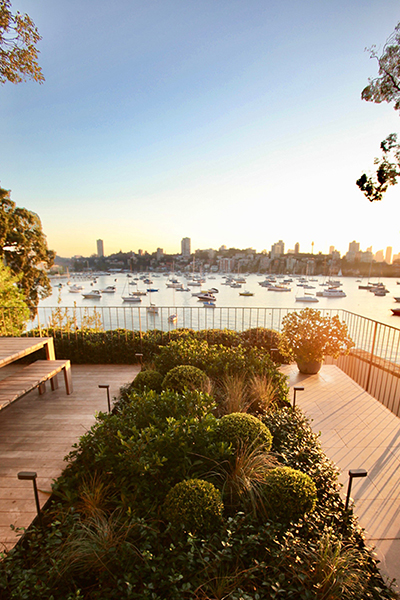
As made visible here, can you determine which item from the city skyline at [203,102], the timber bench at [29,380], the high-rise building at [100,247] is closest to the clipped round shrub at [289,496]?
the timber bench at [29,380]

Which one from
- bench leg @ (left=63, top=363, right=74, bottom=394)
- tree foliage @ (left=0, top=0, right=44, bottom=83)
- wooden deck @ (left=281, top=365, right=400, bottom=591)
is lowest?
wooden deck @ (left=281, top=365, right=400, bottom=591)

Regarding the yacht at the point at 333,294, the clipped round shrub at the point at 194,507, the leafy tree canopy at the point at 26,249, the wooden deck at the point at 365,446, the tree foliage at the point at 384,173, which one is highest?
the tree foliage at the point at 384,173

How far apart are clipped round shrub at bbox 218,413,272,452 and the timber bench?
2190mm

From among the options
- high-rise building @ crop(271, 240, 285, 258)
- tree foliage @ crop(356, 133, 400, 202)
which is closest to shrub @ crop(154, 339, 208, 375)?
tree foliage @ crop(356, 133, 400, 202)

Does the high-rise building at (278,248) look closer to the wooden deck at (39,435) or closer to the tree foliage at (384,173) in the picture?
the tree foliage at (384,173)

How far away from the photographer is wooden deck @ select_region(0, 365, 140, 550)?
2258 mm

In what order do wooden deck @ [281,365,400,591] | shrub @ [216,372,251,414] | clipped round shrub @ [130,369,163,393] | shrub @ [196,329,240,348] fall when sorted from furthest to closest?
shrub @ [196,329,240,348], clipped round shrub @ [130,369,163,393], shrub @ [216,372,251,414], wooden deck @ [281,365,400,591]

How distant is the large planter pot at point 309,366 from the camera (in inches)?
207

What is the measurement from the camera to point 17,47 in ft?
14.0

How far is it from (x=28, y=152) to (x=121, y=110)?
327cm

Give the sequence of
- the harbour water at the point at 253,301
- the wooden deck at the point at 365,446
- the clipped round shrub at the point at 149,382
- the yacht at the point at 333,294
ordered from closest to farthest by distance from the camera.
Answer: the wooden deck at the point at 365,446
the clipped round shrub at the point at 149,382
the harbour water at the point at 253,301
the yacht at the point at 333,294

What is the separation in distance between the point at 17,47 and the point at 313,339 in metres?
6.79

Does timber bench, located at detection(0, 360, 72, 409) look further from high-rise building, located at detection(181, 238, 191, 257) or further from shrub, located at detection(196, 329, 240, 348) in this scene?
high-rise building, located at detection(181, 238, 191, 257)

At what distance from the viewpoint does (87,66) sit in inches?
237
